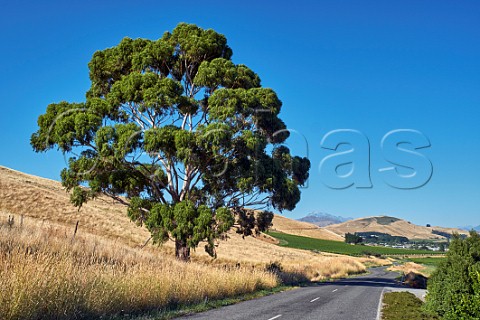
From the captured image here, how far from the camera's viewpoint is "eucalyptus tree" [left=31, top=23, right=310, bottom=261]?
83.1ft

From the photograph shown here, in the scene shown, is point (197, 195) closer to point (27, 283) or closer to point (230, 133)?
point (230, 133)

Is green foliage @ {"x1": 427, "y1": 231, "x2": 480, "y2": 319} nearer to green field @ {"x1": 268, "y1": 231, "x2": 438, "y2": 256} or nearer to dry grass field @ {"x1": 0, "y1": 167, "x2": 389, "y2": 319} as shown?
dry grass field @ {"x1": 0, "y1": 167, "x2": 389, "y2": 319}

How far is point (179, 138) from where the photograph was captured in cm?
2478

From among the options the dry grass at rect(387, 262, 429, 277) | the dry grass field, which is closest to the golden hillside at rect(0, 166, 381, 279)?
the dry grass at rect(387, 262, 429, 277)

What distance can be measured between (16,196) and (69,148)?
26.1 metres

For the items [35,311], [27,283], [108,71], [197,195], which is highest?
[108,71]

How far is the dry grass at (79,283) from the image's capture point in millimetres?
9305

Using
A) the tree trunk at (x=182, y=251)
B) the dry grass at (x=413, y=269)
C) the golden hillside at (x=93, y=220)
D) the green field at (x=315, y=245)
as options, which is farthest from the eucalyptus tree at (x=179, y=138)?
the green field at (x=315, y=245)

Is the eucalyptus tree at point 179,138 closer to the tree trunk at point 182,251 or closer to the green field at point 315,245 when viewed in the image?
the tree trunk at point 182,251

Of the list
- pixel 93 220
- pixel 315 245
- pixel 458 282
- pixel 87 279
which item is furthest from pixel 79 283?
pixel 315 245

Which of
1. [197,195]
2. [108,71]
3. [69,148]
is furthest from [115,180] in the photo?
[108,71]

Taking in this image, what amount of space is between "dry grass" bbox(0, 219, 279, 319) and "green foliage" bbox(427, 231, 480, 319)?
8907 millimetres

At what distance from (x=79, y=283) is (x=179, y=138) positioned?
14.4m

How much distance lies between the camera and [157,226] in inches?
1054
